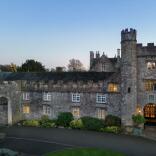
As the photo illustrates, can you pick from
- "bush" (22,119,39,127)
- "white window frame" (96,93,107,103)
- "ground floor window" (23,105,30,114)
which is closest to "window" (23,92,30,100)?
"ground floor window" (23,105,30,114)

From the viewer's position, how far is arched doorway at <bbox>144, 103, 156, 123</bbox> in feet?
160

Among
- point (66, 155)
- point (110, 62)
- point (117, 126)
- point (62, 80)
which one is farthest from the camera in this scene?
point (110, 62)

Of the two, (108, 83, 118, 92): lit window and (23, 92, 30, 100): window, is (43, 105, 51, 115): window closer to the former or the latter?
(23, 92, 30, 100): window

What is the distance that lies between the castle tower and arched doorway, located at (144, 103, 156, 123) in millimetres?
4650

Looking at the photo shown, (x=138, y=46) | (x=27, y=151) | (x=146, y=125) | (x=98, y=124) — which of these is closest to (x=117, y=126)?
(x=98, y=124)

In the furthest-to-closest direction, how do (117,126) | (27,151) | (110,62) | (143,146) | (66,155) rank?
(110,62), (117,126), (143,146), (27,151), (66,155)

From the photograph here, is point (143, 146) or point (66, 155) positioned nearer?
point (66, 155)

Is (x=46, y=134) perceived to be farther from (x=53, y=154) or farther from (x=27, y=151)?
(x=53, y=154)

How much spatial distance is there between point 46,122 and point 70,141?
12.1 metres

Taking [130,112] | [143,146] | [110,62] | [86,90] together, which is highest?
[110,62]

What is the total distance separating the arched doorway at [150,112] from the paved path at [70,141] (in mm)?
10220

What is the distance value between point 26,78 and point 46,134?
17.3 metres

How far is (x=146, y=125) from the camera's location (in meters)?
47.8

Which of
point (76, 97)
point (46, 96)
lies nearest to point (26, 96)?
point (46, 96)
